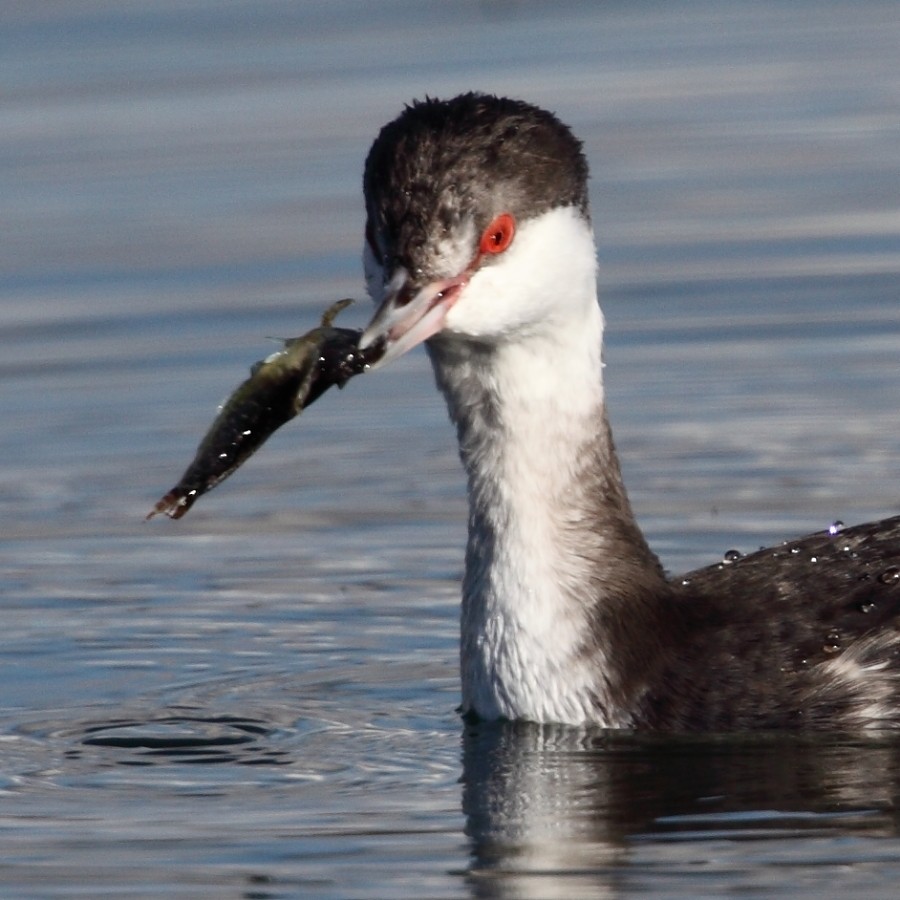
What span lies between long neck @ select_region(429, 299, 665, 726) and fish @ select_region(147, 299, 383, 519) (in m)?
0.49

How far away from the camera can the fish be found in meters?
10.2

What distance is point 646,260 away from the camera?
17.6m

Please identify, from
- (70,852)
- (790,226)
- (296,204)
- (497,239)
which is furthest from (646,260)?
(70,852)

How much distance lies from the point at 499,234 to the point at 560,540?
1.29 m

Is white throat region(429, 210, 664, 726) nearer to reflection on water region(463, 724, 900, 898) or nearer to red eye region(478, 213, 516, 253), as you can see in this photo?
reflection on water region(463, 724, 900, 898)

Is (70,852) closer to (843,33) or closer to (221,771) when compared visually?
(221,771)

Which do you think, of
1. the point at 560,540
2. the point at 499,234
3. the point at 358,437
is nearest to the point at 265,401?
the point at 499,234

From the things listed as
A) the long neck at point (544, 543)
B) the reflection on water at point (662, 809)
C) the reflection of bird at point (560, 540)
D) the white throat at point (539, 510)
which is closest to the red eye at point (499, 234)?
the reflection of bird at point (560, 540)

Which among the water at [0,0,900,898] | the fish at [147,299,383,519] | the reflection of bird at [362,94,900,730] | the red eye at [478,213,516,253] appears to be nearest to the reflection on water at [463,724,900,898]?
the water at [0,0,900,898]

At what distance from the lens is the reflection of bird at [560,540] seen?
10188 millimetres

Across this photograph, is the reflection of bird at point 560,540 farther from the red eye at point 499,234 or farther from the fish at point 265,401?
the fish at point 265,401

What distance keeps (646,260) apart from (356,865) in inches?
350

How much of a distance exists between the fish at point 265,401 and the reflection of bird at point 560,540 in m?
0.31

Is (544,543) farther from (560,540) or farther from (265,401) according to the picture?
(265,401)
